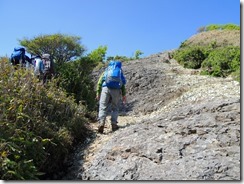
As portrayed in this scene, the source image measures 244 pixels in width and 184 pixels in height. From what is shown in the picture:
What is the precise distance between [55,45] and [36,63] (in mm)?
4794

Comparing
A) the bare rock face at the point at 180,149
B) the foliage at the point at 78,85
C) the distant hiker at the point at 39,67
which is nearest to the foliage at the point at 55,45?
the foliage at the point at 78,85

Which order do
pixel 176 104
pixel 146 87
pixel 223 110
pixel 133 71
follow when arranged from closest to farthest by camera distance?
pixel 223 110 < pixel 176 104 < pixel 146 87 < pixel 133 71

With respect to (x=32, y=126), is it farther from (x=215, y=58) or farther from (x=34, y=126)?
(x=215, y=58)

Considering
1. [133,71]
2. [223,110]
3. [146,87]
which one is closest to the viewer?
[223,110]

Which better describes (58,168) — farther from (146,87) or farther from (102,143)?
(146,87)

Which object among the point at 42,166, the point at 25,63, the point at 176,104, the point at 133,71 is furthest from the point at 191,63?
the point at 42,166

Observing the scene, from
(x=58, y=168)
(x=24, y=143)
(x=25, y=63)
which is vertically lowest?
(x=58, y=168)

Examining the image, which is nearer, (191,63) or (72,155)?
(72,155)

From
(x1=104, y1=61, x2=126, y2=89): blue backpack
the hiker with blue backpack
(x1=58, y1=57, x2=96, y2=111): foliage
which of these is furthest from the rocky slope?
the hiker with blue backpack

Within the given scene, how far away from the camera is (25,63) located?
7078mm

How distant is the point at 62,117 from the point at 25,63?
1825mm

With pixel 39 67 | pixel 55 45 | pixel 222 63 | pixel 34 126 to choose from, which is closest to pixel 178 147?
pixel 34 126

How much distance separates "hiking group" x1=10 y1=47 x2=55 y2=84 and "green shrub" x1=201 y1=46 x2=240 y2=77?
11.7ft

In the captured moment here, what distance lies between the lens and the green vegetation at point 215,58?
7.53 meters
